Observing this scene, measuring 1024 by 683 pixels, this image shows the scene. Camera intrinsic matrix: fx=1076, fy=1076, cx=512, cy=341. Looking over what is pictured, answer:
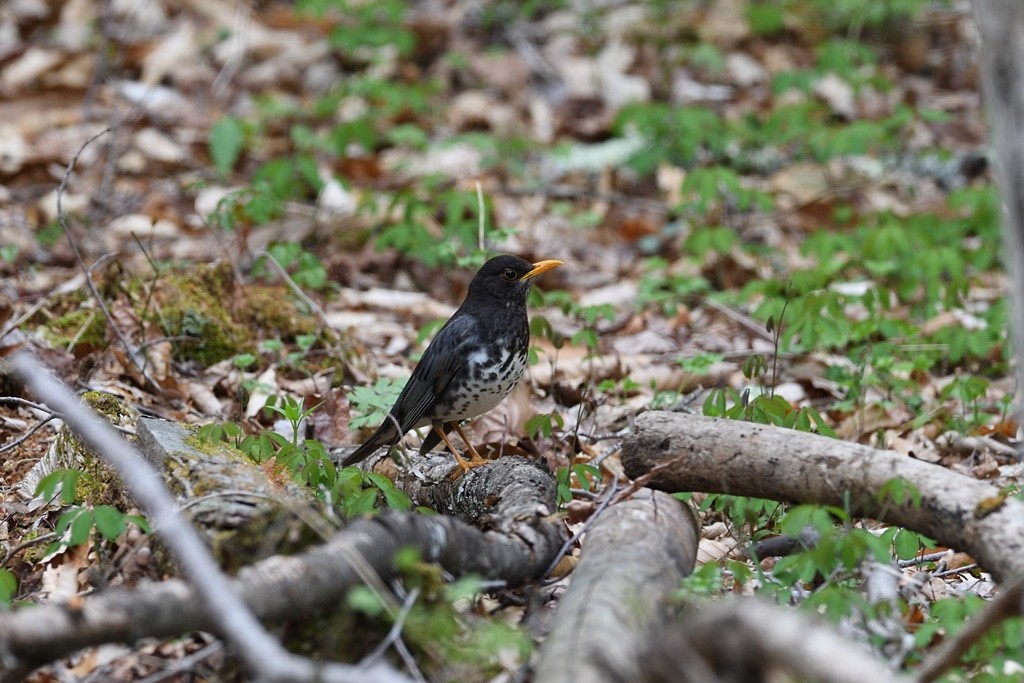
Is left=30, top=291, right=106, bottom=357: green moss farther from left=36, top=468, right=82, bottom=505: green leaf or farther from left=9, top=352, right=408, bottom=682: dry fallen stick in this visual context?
left=9, top=352, right=408, bottom=682: dry fallen stick

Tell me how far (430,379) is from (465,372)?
0.16 m

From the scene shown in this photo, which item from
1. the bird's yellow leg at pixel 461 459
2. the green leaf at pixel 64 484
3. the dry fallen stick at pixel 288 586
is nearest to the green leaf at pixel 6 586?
the green leaf at pixel 64 484

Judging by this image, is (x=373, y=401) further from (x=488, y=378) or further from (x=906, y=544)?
(x=906, y=544)

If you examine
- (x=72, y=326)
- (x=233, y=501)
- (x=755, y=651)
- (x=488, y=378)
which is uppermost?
(x=755, y=651)

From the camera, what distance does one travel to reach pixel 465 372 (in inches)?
185

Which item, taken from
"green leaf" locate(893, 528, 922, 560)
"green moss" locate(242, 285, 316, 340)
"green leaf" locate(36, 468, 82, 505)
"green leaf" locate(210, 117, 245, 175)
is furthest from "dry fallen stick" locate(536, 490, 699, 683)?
"green leaf" locate(210, 117, 245, 175)

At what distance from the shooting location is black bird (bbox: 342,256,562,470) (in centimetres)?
468

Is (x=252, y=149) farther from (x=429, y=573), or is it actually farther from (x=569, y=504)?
(x=429, y=573)

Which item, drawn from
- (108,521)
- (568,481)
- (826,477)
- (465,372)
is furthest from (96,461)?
(826,477)

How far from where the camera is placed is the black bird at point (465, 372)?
4680 mm

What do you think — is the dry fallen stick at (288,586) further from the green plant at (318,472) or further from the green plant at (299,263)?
the green plant at (299,263)

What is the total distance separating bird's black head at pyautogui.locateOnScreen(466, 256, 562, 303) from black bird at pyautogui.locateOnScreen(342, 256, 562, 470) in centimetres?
2

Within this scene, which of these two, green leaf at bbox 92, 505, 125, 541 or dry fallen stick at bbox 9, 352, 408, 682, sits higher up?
dry fallen stick at bbox 9, 352, 408, 682

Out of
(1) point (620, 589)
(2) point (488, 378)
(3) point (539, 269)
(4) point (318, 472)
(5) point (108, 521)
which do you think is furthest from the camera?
(3) point (539, 269)
